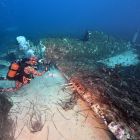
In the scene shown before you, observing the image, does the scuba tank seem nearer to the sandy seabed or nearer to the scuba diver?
the scuba diver

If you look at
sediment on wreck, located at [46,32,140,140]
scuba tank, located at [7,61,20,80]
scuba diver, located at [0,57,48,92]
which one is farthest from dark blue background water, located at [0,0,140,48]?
scuba tank, located at [7,61,20,80]

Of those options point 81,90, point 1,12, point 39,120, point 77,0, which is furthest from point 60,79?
point 77,0

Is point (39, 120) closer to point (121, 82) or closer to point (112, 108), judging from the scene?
point (112, 108)

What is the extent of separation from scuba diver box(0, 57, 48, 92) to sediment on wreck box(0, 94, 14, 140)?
3.81ft

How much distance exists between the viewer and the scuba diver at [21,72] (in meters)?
8.48

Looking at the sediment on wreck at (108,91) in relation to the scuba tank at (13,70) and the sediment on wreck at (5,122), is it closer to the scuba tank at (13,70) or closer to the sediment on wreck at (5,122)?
the scuba tank at (13,70)

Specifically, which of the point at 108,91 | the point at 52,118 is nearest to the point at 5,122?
the point at 52,118

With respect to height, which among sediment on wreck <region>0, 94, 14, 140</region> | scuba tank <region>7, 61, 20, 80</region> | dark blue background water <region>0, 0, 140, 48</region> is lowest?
dark blue background water <region>0, 0, 140, 48</region>

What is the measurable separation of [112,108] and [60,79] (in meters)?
3.04

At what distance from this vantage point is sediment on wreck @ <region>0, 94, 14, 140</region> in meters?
6.37

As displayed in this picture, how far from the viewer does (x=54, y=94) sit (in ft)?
25.8

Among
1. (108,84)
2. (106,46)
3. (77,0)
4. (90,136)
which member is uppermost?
(108,84)

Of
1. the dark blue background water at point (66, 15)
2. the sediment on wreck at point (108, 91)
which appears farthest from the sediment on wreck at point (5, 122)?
the dark blue background water at point (66, 15)

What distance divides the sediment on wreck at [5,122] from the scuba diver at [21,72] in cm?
116
